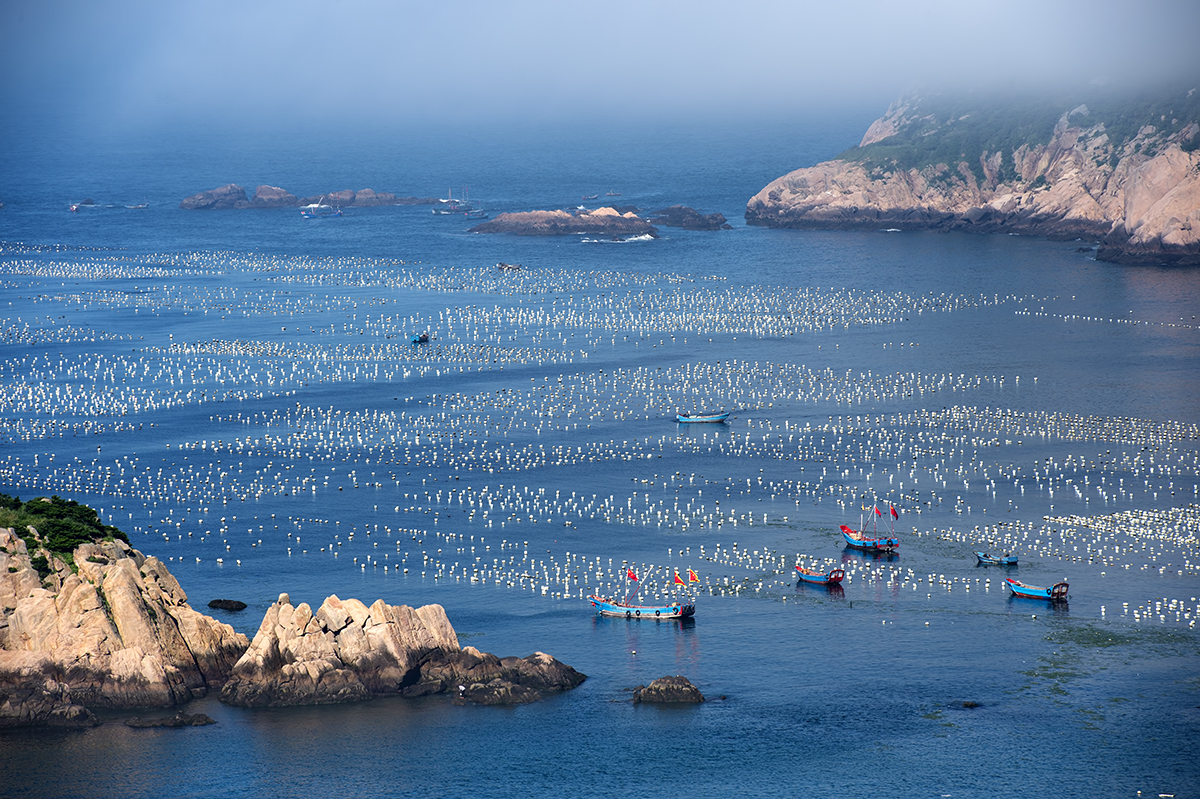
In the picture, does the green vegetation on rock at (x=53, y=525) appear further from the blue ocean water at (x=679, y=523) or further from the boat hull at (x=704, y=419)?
the boat hull at (x=704, y=419)

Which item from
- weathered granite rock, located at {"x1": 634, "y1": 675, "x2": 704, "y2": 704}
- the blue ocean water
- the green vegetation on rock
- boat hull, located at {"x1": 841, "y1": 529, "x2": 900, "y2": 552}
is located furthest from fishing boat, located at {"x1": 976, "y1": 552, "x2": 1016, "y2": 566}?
the green vegetation on rock

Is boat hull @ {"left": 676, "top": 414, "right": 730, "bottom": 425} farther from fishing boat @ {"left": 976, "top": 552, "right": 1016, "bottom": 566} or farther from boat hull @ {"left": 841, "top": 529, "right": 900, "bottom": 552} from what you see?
fishing boat @ {"left": 976, "top": 552, "right": 1016, "bottom": 566}

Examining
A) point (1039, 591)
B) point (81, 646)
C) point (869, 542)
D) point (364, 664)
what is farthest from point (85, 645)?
point (1039, 591)

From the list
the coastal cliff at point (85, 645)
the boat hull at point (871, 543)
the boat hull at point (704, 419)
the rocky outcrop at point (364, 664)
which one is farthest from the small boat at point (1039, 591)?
the coastal cliff at point (85, 645)

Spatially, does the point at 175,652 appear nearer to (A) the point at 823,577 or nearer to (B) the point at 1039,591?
(A) the point at 823,577

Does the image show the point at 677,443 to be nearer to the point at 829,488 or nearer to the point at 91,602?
the point at 829,488

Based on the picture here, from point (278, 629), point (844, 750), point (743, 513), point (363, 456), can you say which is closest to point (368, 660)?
point (278, 629)
